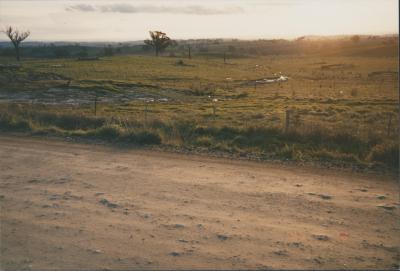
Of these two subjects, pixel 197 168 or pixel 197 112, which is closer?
pixel 197 168

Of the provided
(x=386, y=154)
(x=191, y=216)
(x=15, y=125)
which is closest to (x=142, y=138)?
(x=15, y=125)

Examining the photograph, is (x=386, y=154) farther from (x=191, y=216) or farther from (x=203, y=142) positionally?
(x=191, y=216)

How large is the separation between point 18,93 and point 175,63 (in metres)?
47.1

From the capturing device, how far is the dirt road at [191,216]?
6.32 meters

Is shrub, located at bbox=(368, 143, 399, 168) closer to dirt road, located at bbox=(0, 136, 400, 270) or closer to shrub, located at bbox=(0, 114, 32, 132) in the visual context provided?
dirt road, located at bbox=(0, 136, 400, 270)

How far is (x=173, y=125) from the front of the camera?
623 inches

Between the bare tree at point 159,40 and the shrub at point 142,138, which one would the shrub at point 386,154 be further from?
the bare tree at point 159,40

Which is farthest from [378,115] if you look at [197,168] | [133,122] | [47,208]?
[47,208]

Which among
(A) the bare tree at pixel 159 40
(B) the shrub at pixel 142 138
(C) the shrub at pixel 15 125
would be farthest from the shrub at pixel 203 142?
(A) the bare tree at pixel 159 40

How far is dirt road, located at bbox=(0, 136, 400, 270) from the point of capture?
20.7 ft

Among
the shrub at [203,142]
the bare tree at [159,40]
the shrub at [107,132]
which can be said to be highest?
the bare tree at [159,40]

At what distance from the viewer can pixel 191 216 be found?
7750 mm

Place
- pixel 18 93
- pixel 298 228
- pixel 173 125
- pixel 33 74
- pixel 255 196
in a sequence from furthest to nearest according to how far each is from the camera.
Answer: pixel 33 74, pixel 18 93, pixel 173 125, pixel 255 196, pixel 298 228

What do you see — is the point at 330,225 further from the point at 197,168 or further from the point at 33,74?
the point at 33,74
